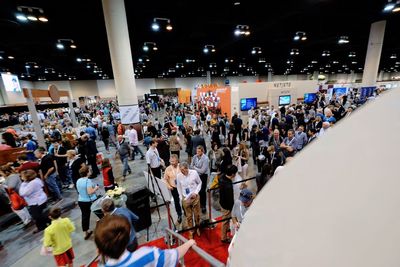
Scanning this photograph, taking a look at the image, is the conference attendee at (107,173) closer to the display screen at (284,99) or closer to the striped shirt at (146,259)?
the striped shirt at (146,259)

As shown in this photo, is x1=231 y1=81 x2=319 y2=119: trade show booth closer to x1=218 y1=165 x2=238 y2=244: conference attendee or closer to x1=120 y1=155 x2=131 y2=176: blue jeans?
x1=120 y1=155 x2=131 y2=176: blue jeans

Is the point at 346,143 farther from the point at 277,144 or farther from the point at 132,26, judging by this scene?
the point at 132,26

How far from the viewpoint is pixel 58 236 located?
274cm

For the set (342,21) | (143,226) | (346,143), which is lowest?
(143,226)

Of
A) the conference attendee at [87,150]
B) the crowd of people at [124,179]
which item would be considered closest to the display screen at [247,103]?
the crowd of people at [124,179]

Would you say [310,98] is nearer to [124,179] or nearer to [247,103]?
[247,103]

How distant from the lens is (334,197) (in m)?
0.65

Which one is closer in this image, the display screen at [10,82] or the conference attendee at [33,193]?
the conference attendee at [33,193]

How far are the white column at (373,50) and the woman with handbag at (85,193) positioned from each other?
1580 cm

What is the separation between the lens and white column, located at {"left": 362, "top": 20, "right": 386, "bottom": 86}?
11059 mm

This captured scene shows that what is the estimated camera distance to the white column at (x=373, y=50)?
11059 millimetres

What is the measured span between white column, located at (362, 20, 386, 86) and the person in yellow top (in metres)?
16.3

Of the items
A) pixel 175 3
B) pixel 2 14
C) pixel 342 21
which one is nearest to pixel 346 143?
pixel 175 3

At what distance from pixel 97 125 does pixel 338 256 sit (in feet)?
43.1
